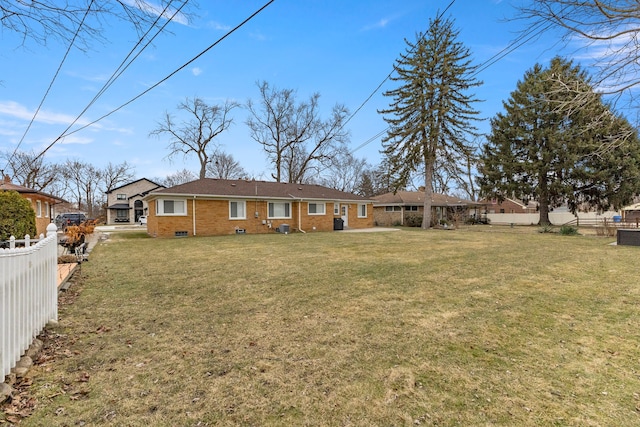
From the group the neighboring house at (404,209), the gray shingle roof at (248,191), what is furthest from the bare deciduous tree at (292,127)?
the gray shingle roof at (248,191)

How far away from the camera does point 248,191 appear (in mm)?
20875

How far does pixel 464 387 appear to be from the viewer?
9.20 ft

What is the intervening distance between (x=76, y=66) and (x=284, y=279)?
652 centimetres

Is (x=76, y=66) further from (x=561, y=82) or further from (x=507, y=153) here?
(x=507, y=153)

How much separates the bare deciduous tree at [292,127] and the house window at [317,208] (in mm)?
12715

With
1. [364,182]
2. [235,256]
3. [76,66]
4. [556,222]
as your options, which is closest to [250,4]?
[76,66]

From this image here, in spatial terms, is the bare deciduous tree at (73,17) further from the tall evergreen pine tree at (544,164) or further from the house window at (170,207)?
the tall evergreen pine tree at (544,164)

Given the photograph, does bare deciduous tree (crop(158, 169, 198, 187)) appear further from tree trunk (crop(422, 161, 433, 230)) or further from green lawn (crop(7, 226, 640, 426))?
green lawn (crop(7, 226, 640, 426))

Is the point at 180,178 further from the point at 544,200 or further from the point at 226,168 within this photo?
the point at 544,200

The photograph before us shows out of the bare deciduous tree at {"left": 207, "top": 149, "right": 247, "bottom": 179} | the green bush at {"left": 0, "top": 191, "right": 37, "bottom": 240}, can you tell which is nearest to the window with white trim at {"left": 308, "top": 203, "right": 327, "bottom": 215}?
the green bush at {"left": 0, "top": 191, "right": 37, "bottom": 240}

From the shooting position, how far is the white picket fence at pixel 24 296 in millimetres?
2725

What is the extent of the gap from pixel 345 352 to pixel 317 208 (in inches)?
775

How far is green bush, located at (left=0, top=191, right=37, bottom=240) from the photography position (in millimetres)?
10664

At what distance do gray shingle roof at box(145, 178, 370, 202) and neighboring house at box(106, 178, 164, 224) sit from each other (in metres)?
23.8
